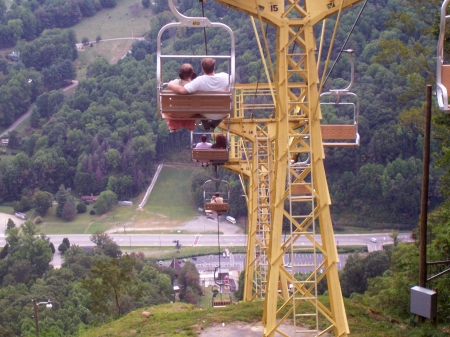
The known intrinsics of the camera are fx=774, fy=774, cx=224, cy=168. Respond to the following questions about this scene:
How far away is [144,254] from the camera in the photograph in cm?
4759

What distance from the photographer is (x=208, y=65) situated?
6.87 meters

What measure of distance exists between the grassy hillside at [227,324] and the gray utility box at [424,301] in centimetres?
192

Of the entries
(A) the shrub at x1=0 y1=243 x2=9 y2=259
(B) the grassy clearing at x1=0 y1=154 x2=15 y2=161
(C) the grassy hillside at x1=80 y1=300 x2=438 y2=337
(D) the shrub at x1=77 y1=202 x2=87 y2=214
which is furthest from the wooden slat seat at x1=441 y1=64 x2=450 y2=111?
(B) the grassy clearing at x1=0 y1=154 x2=15 y2=161

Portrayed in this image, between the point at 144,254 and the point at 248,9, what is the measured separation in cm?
4139

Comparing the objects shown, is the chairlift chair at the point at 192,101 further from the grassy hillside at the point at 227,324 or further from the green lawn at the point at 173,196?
the green lawn at the point at 173,196

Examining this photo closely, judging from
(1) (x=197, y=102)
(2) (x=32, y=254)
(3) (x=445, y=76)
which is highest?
(3) (x=445, y=76)

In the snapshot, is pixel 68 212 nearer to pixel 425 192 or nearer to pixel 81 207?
pixel 81 207

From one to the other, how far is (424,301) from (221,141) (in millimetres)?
5387

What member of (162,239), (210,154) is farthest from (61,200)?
(210,154)

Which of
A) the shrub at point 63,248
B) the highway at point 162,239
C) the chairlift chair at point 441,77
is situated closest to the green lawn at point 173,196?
the highway at point 162,239

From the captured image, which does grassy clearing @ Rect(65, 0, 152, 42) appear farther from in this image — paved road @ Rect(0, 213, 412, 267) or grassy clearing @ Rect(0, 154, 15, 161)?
paved road @ Rect(0, 213, 412, 267)

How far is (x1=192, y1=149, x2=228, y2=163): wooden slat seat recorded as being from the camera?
1206 cm

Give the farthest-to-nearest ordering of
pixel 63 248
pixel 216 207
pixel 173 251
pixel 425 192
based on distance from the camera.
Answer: pixel 173 251, pixel 63 248, pixel 216 207, pixel 425 192

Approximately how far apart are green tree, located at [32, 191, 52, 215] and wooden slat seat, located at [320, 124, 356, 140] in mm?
49199
